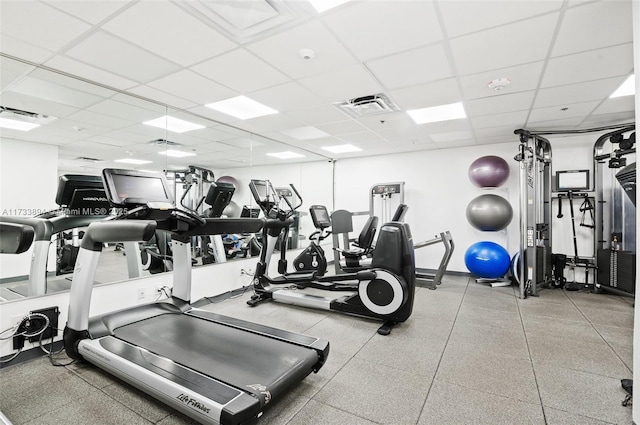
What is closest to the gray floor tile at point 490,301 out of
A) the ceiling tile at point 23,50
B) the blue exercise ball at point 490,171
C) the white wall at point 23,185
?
the blue exercise ball at point 490,171

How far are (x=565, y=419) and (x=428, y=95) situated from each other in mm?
3036

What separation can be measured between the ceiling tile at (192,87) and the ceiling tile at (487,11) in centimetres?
226

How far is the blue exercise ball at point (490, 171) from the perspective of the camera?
520cm

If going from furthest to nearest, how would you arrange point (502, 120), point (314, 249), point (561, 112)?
point (314, 249), point (502, 120), point (561, 112)

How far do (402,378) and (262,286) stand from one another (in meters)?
2.38

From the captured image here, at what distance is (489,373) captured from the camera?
2270 mm

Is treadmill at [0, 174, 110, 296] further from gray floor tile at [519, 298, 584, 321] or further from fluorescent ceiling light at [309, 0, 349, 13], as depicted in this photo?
gray floor tile at [519, 298, 584, 321]

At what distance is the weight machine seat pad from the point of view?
5.99ft

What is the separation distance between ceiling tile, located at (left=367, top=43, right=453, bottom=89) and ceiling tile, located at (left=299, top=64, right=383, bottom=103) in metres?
0.11

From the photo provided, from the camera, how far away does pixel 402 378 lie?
2193 millimetres

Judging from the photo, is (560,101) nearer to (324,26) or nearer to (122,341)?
(324,26)

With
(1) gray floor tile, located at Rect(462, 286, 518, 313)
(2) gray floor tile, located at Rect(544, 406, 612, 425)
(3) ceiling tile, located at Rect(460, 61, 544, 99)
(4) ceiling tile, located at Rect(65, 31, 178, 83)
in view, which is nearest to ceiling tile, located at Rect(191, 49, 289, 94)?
(4) ceiling tile, located at Rect(65, 31, 178, 83)

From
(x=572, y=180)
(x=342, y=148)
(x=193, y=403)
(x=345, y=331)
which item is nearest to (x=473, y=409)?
(x=345, y=331)

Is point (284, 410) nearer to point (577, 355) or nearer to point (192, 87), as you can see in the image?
point (577, 355)
